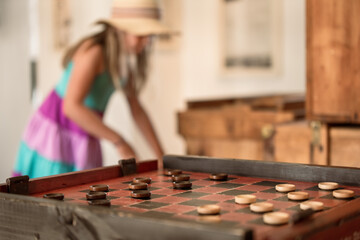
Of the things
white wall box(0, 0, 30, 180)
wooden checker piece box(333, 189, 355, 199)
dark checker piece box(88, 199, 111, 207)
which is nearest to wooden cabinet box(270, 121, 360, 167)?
wooden checker piece box(333, 189, 355, 199)

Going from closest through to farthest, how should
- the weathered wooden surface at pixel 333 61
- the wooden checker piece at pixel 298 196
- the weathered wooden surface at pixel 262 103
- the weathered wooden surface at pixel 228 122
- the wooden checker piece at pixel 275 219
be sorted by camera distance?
the wooden checker piece at pixel 275 219
the wooden checker piece at pixel 298 196
the weathered wooden surface at pixel 333 61
the weathered wooden surface at pixel 228 122
the weathered wooden surface at pixel 262 103

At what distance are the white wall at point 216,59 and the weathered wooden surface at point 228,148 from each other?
2.07 m

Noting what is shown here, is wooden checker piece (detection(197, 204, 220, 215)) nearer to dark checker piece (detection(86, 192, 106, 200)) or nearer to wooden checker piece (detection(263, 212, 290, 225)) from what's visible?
wooden checker piece (detection(263, 212, 290, 225))

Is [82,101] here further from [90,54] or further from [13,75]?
[13,75]

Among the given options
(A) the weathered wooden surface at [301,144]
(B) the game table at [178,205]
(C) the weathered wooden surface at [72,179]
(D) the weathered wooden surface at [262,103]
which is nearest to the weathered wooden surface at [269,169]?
(B) the game table at [178,205]

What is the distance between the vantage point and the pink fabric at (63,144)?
365 cm

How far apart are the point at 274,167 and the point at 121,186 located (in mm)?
482

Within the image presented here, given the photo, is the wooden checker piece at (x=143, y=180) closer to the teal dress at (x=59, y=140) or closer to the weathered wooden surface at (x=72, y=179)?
the weathered wooden surface at (x=72, y=179)

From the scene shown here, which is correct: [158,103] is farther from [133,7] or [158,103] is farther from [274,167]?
[274,167]

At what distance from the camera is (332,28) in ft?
8.37

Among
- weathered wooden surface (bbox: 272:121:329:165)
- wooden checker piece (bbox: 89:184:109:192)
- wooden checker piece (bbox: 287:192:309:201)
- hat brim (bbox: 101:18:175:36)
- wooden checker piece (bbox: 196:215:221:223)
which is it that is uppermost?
hat brim (bbox: 101:18:175:36)

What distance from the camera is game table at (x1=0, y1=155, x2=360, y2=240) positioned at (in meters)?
1.14

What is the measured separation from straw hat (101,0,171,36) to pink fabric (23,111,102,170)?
74 cm

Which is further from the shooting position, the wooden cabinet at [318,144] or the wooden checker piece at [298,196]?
the wooden cabinet at [318,144]
